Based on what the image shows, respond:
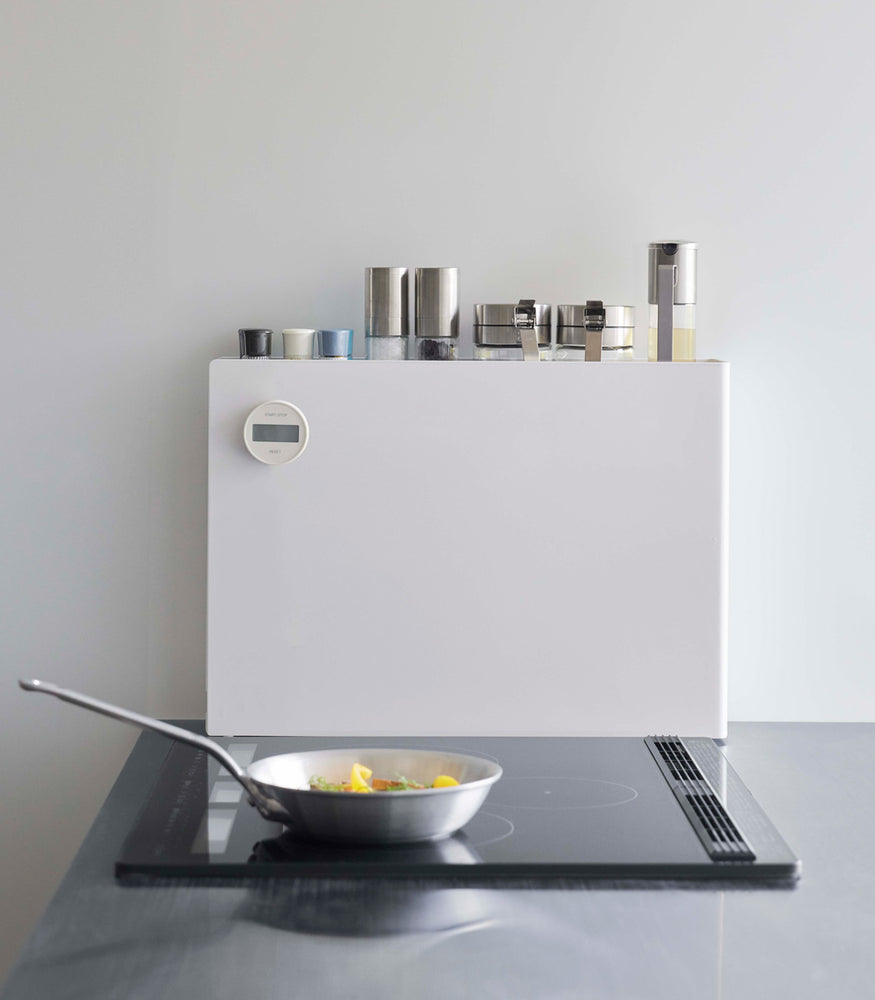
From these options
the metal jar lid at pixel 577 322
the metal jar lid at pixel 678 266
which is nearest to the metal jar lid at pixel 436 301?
the metal jar lid at pixel 577 322

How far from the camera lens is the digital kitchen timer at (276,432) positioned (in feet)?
4.67

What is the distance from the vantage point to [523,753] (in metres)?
1.36

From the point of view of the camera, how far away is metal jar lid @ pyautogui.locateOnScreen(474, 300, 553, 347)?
145cm

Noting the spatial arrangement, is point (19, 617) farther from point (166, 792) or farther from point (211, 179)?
point (211, 179)

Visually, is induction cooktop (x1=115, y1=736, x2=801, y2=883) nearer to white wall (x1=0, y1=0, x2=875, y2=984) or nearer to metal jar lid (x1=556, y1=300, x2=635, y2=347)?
white wall (x1=0, y1=0, x2=875, y2=984)

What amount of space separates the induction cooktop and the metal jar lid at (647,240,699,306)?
50cm

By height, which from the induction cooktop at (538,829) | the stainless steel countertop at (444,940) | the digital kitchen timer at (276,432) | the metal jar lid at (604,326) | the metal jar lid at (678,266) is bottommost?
the stainless steel countertop at (444,940)

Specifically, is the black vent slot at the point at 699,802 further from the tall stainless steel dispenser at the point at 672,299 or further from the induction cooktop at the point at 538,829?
the tall stainless steel dispenser at the point at 672,299

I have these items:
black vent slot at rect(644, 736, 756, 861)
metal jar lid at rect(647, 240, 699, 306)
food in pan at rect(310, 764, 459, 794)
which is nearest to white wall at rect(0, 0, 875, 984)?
metal jar lid at rect(647, 240, 699, 306)

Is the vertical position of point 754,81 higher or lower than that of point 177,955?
higher

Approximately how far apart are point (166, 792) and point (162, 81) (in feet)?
Result: 2.70

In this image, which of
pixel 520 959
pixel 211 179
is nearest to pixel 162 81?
pixel 211 179

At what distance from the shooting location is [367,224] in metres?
1.54

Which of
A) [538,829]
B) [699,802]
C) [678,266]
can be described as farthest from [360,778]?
[678,266]
